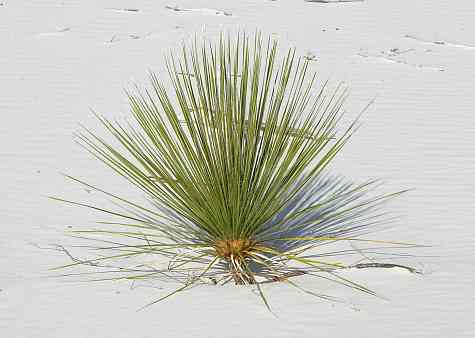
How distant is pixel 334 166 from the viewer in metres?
6.89

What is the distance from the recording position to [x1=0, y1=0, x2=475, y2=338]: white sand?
4035mm

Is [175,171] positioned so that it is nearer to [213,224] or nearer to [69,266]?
[213,224]

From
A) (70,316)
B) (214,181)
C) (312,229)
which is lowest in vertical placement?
(70,316)

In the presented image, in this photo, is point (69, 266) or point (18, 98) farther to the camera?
point (18, 98)

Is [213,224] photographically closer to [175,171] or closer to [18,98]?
[175,171]

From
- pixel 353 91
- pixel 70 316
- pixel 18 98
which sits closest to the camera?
Result: pixel 70 316

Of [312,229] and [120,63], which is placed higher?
[120,63]

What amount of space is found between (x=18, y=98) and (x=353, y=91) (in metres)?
3.63

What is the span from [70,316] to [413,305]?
174 centimetres

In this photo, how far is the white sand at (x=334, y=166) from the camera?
13.2ft

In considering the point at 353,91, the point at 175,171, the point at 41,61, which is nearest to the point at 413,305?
the point at 175,171

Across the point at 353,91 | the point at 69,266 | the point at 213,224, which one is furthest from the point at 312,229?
the point at 353,91

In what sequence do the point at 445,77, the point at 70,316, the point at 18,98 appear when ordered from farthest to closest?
the point at 445,77 → the point at 18,98 → the point at 70,316

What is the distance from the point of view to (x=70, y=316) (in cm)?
411
